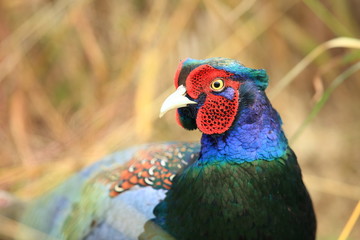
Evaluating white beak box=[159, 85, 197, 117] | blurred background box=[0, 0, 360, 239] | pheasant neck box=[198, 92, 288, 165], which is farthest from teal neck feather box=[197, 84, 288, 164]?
blurred background box=[0, 0, 360, 239]

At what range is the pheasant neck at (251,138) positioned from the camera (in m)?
1.89

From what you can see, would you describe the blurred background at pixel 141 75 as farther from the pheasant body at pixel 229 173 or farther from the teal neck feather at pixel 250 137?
the teal neck feather at pixel 250 137

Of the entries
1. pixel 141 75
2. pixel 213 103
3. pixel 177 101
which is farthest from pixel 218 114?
pixel 141 75

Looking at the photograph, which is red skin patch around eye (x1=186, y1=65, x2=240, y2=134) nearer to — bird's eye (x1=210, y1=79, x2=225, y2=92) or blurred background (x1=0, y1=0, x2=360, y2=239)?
bird's eye (x1=210, y1=79, x2=225, y2=92)

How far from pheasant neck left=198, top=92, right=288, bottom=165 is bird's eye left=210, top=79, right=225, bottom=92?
8cm

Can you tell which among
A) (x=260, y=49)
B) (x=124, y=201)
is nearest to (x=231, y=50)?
(x=260, y=49)

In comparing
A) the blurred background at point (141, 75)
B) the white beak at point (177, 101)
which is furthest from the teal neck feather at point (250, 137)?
the blurred background at point (141, 75)

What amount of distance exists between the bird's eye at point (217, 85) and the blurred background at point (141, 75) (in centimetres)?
161

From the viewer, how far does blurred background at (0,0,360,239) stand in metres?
3.67

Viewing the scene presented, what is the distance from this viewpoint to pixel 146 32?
3844 mm

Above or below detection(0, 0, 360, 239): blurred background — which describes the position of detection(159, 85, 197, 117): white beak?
below

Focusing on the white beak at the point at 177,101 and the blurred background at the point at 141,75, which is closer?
the white beak at the point at 177,101

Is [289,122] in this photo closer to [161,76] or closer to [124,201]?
[161,76]

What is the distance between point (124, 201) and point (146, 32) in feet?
5.97
